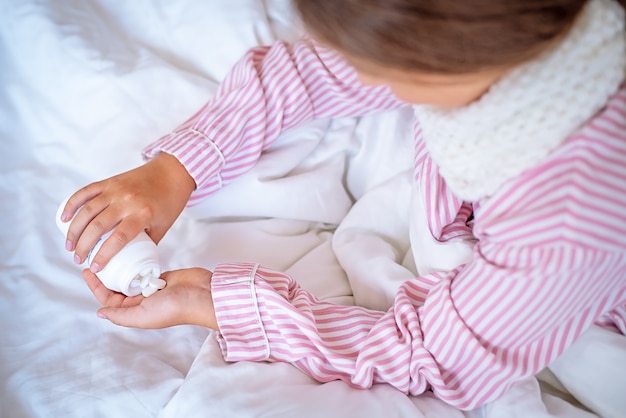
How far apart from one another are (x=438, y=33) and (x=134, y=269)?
0.45 metres

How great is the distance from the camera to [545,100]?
0.50m

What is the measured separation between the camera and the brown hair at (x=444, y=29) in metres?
0.43

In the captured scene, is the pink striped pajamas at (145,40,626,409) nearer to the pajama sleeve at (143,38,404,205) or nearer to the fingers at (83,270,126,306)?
the pajama sleeve at (143,38,404,205)

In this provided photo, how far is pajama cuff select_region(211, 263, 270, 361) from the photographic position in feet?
2.31

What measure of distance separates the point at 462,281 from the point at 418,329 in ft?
0.28

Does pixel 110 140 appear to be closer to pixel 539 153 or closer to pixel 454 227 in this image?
pixel 454 227

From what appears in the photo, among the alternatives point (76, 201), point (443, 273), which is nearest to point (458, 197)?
point (443, 273)

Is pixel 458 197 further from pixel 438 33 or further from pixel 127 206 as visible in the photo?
pixel 127 206

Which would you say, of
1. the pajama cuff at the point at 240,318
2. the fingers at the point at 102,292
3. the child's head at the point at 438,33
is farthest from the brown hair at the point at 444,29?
the fingers at the point at 102,292

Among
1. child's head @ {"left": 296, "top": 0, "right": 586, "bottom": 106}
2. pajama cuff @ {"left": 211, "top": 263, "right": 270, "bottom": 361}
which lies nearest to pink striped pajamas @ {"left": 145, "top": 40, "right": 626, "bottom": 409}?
pajama cuff @ {"left": 211, "top": 263, "right": 270, "bottom": 361}

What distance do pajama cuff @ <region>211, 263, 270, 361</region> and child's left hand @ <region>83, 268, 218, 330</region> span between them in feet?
0.09

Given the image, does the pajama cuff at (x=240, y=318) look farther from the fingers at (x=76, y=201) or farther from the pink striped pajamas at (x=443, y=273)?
the fingers at (x=76, y=201)

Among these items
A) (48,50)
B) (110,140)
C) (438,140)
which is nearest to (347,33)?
(438,140)

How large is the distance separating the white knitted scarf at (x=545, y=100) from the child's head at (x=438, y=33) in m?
0.02
